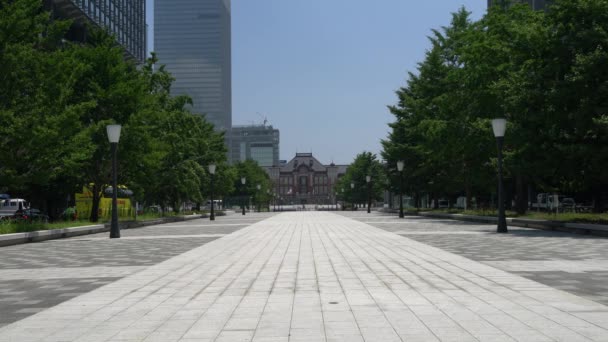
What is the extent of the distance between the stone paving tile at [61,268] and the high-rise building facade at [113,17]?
3994cm

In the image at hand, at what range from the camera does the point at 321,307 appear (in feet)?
23.7

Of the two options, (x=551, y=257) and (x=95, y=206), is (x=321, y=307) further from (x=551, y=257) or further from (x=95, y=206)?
(x=95, y=206)

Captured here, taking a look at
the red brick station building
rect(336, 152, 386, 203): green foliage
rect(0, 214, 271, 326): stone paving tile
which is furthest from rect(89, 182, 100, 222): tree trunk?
the red brick station building

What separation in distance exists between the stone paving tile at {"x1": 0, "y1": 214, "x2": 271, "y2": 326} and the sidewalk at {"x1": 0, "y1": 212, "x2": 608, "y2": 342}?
434 mm

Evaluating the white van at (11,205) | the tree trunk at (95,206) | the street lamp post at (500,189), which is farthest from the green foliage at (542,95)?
the white van at (11,205)

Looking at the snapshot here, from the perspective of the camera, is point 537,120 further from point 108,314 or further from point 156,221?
point 156,221

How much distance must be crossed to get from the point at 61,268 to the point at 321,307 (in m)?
6.92

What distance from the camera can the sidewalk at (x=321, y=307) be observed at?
5883 millimetres

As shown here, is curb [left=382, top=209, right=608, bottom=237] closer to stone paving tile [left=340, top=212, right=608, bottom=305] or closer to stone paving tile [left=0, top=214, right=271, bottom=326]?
stone paving tile [left=340, top=212, right=608, bottom=305]

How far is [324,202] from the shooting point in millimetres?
176500

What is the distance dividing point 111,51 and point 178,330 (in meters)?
26.8

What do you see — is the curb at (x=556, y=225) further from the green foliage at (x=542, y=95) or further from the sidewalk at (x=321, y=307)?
the sidewalk at (x=321, y=307)

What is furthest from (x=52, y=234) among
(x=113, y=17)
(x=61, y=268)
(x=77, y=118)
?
(x=113, y=17)

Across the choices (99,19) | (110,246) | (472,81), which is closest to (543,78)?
(472,81)
